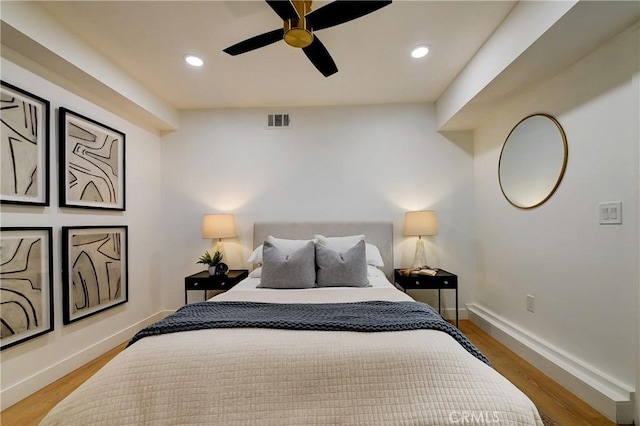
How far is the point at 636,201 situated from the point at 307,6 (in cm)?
215

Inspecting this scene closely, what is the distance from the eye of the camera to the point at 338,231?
334 centimetres

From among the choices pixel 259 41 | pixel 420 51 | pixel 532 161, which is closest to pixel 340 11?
pixel 259 41

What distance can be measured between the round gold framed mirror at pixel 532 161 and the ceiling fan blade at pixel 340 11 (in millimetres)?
1632

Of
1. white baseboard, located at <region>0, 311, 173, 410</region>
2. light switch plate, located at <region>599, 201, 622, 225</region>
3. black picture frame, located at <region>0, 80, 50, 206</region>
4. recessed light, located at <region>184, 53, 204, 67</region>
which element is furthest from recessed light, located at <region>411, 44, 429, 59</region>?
white baseboard, located at <region>0, 311, 173, 410</region>

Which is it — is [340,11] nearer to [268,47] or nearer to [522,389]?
[268,47]

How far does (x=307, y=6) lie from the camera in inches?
67.2

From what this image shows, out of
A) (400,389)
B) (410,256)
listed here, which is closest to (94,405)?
(400,389)

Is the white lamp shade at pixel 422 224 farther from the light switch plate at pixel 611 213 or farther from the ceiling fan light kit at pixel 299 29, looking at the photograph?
the ceiling fan light kit at pixel 299 29

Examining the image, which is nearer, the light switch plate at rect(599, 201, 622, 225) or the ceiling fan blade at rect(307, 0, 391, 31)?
the ceiling fan blade at rect(307, 0, 391, 31)

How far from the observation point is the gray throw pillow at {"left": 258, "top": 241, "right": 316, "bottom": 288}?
2.40 metres

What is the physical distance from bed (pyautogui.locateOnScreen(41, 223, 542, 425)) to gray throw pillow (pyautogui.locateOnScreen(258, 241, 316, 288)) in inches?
41.9

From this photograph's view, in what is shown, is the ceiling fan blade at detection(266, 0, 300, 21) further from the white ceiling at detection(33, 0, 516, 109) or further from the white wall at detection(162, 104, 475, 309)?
the white wall at detection(162, 104, 475, 309)

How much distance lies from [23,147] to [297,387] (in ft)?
7.78

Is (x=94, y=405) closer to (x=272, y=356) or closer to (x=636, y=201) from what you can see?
(x=272, y=356)
